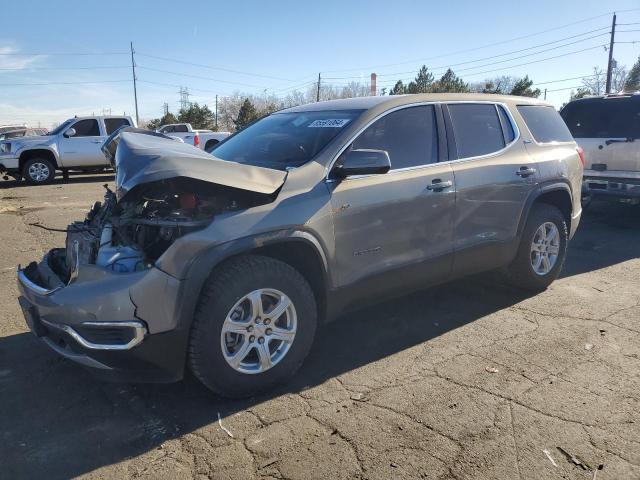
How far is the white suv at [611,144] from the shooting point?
812cm

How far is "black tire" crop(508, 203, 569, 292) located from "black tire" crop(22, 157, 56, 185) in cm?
1458

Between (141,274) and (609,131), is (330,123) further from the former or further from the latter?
(609,131)

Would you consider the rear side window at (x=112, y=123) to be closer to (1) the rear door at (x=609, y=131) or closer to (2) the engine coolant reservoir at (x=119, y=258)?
(1) the rear door at (x=609, y=131)

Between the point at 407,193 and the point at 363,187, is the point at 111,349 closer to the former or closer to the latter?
the point at 363,187

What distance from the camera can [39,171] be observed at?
15492 mm

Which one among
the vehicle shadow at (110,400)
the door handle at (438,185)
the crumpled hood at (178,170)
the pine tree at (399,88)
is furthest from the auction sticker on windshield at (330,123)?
the pine tree at (399,88)

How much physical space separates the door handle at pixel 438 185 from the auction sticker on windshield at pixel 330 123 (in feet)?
2.66

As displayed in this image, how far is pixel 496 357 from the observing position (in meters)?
3.87

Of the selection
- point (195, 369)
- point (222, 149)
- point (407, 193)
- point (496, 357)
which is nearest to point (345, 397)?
point (195, 369)

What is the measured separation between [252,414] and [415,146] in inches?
91.1

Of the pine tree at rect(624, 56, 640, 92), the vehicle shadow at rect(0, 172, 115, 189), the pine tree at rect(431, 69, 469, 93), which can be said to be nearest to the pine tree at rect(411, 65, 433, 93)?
the pine tree at rect(431, 69, 469, 93)

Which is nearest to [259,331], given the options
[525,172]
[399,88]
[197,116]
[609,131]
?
[525,172]

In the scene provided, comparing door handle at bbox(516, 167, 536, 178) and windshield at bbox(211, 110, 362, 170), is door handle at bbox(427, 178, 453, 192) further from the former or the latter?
door handle at bbox(516, 167, 536, 178)

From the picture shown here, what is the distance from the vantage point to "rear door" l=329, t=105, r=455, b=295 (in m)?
3.57
